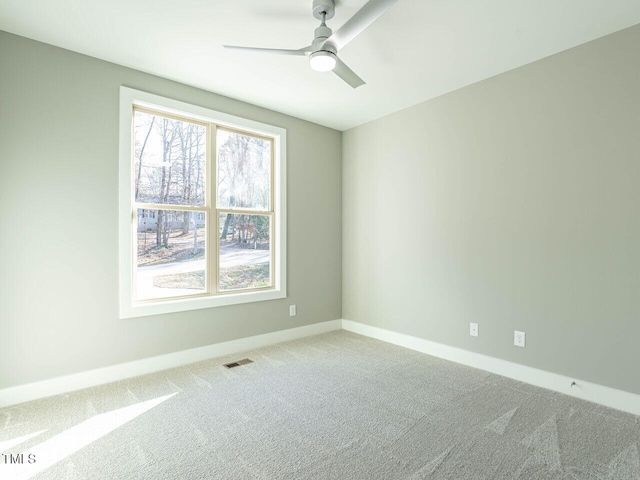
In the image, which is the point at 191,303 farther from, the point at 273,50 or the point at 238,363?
the point at 273,50

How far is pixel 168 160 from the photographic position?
3.15m

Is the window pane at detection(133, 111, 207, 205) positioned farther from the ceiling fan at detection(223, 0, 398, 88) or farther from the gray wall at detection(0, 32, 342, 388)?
the ceiling fan at detection(223, 0, 398, 88)

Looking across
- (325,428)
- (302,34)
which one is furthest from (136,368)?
(302,34)

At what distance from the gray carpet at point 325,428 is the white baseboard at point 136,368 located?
0.08m

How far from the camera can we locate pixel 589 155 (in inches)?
96.7

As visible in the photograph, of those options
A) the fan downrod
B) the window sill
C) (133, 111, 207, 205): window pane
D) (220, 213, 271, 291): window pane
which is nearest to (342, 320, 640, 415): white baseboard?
the window sill

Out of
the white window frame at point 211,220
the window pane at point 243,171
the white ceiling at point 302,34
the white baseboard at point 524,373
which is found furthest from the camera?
the window pane at point 243,171

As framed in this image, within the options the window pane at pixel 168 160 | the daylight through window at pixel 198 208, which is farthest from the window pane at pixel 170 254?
the window pane at pixel 168 160

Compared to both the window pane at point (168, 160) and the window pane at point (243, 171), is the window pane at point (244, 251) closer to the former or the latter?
the window pane at point (243, 171)

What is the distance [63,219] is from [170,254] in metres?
0.86

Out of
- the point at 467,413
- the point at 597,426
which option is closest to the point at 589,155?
the point at 597,426

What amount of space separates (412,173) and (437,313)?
4.81ft

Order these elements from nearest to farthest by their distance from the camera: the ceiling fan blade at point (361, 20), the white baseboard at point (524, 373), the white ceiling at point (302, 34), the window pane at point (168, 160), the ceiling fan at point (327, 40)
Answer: the ceiling fan blade at point (361, 20)
the ceiling fan at point (327, 40)
the white ceiling at point (302, 34)
the white baseboard at point (524, 373)
the window pane at point (168, 160)

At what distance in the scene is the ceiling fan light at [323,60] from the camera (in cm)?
199
